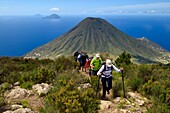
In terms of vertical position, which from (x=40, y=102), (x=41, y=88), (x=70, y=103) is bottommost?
(x=40, y=102)

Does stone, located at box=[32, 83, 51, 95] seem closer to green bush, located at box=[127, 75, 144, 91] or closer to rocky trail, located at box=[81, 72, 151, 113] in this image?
rocky trail, located at box=[81, 72, 151, 113]

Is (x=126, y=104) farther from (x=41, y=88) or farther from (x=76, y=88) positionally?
(x=41, y=88)

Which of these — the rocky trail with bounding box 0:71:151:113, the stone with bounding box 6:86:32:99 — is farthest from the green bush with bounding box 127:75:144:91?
the stone with bounding box 6:86:32:99

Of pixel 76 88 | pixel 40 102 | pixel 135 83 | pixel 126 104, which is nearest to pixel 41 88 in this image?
pixel 40 102

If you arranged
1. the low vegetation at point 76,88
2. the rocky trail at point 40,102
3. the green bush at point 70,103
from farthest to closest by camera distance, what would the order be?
the rocky trail at point 40,102, the low vegetation at point 76,88, the green bush at point 70,103

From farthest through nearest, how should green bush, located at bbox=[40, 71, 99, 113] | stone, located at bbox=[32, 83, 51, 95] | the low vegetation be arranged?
stone, located at bbox=[32, 83, 51, 95], the low vegetation, green bush, located at bbox=[40, 71, 99, 113]

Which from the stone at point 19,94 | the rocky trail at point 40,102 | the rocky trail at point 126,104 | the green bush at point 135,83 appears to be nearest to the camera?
the rocky trail at point 40,102

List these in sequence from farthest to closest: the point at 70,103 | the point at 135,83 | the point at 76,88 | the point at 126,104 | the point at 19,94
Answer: the point at 135,83 → the point at 19,94 → the point at 126,104 → the point at 76,88 → the point at 70,103

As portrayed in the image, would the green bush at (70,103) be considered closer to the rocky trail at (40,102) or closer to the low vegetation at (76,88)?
the low vegetation at (76,88)

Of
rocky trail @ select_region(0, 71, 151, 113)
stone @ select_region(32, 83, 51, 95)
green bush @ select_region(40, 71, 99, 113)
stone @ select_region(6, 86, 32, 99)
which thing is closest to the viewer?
green bush @ select_region(40, 71, 99, 113)

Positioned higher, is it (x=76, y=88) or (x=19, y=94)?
(x=76, y=88)

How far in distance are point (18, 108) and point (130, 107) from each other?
4.18m

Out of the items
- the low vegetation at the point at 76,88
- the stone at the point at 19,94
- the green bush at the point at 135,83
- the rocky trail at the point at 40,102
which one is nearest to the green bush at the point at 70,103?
the low vegetation at the point at 76,88

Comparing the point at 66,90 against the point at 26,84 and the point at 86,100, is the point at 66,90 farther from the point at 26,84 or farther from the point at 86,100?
the point at 26,84
